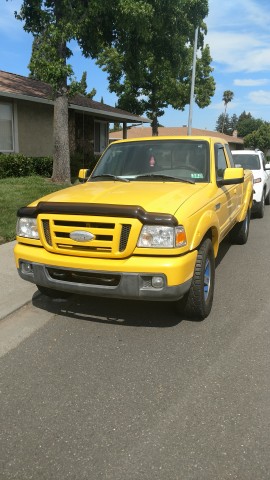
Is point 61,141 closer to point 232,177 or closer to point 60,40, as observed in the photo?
point 60,40

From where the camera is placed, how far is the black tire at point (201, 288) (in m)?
3.74

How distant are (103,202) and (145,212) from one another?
1.46 ft

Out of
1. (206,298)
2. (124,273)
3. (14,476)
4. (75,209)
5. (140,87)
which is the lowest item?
(14,476)

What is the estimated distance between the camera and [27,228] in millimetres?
3904

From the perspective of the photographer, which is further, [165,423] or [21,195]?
[21,195]

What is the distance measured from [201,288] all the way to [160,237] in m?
0.73

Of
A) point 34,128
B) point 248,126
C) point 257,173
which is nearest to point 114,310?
point 257,173

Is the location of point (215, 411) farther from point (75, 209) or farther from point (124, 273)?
point (75, 209)

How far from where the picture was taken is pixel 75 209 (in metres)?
3.56

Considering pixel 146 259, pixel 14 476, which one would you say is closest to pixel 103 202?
pixel 146 259

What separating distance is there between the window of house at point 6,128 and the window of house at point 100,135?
820cm

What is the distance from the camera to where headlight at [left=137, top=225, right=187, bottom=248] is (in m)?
3.37

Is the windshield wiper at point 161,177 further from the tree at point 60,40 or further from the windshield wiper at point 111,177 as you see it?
the tree at point 60,40

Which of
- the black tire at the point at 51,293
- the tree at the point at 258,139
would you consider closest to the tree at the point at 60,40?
the black tire at the point at 51,293
